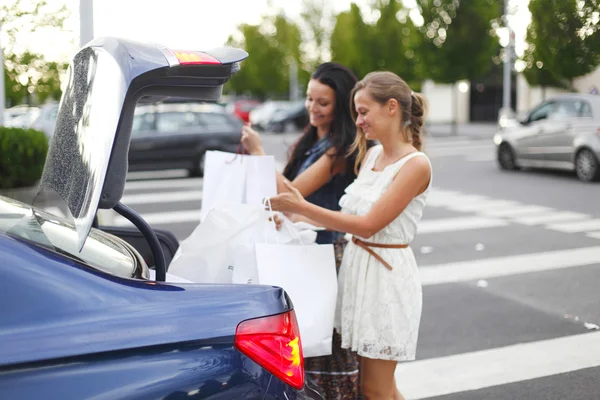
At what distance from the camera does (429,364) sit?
197 inches

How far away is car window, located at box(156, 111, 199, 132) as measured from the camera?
1548 centimetres

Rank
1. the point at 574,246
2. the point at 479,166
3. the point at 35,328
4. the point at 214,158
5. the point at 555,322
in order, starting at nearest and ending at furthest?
the point at 35,328
the point at 214,158
the point at 555,322
the point at 574,246
the point at 479,166

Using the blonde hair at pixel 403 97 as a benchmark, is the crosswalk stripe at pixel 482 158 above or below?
below

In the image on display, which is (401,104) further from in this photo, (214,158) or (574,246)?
(574,246)

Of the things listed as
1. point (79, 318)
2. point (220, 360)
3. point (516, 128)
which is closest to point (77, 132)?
point (79, 318)

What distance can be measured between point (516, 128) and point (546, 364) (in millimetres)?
12354

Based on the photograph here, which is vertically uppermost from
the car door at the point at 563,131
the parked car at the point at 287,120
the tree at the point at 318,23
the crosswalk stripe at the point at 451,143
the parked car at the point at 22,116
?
the tree at the point at 318,23

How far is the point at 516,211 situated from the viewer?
1145 centimetres

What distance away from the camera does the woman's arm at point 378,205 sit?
313cm

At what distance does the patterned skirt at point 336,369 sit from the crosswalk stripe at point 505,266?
3597mm

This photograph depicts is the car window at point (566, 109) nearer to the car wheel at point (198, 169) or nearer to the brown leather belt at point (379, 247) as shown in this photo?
the car wheel at point (198, 169)

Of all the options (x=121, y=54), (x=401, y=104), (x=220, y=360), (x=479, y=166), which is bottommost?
(x=479, y=166)

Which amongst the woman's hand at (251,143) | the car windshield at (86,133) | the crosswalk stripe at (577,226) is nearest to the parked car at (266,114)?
the crosswalk stripe at (577,226)

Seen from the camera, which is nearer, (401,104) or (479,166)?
(401,104)
